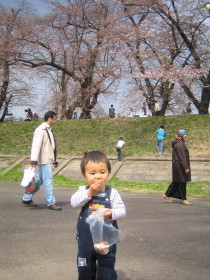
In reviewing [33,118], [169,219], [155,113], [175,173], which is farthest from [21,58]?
[169,219]

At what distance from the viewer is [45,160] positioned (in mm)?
6992

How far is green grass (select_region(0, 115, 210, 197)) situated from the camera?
17.5 m

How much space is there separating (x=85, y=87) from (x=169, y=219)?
2023cm

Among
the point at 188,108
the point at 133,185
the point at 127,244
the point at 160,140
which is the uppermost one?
the point at 188,108

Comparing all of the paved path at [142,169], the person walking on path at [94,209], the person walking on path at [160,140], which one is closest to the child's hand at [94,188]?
the person walking on path at [94,209]

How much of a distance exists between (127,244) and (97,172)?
2.01 m

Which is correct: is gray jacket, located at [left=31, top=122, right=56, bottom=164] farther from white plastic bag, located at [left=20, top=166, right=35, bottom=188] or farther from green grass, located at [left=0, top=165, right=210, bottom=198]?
green grass, located at [left=0, top=165, right=210, bottom=198]

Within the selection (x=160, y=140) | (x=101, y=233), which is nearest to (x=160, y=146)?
(x=160, y=140)

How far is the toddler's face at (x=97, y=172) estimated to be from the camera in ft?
9.62

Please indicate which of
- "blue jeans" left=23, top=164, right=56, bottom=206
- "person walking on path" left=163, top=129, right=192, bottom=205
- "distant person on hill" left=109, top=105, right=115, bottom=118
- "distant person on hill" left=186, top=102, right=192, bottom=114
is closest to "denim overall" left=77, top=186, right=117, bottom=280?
"blue jeans" left=23, top=164, right=56, bottom=206

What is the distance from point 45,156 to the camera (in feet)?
23.0

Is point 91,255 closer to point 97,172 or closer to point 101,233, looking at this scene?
point 101,233

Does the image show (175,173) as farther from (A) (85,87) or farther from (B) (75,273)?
(A) (85,87)

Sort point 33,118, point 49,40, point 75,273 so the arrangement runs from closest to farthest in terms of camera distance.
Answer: point 75,273 < point 49,40 < point 33,118
